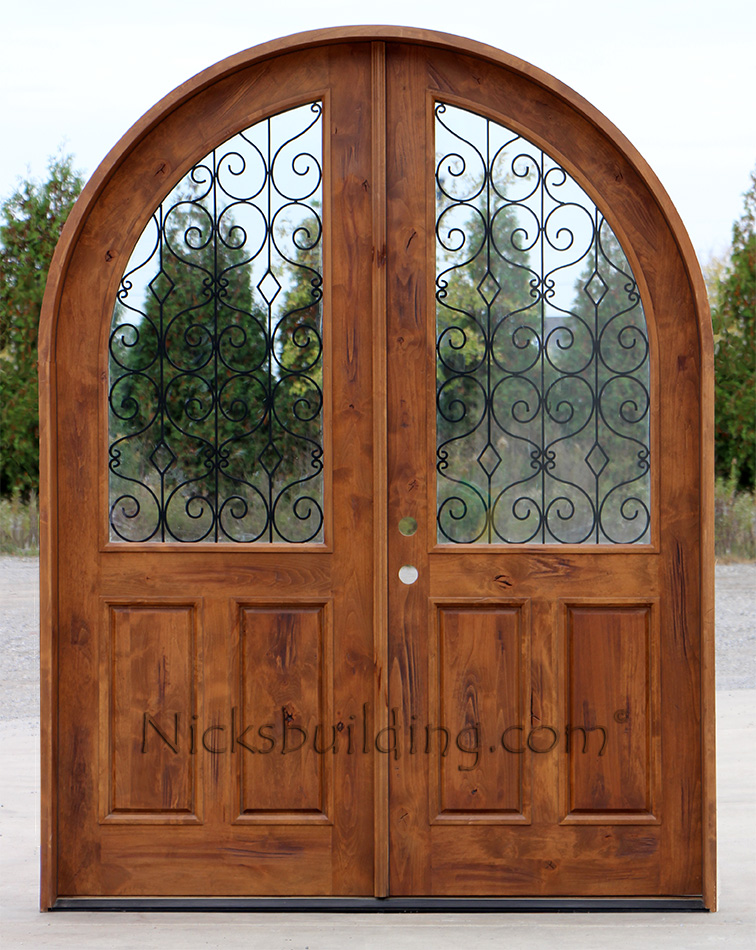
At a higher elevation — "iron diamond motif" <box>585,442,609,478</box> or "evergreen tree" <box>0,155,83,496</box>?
"evergreen tree" <box>0,155,83,496</box>

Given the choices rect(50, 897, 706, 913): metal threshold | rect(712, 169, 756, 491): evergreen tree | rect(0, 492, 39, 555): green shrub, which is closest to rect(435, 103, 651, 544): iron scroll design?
rect(50, 897, 706, 913): metal threshold

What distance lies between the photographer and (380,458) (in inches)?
126

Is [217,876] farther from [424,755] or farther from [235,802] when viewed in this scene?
[424,755]

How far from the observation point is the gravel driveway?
7.71 meters

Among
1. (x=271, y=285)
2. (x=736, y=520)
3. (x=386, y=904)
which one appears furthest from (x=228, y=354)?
(x=736, y=520)

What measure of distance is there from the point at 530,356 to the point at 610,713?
124cm

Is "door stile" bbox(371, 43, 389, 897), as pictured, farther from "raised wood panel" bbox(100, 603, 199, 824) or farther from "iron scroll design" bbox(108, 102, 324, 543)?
"raised wood panel" bbox(100, 603, 199, 824)

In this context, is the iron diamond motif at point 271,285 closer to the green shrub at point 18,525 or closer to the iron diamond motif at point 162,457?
the iron diamond motif at point 162,457

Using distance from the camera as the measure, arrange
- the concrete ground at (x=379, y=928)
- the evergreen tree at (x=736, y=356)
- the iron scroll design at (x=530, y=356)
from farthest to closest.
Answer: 1. the evergreen tree at (x=736, y=356)
2. the iron scroll design at (x=530, y=356)
3. the concrete ground at (x=379, y=928)

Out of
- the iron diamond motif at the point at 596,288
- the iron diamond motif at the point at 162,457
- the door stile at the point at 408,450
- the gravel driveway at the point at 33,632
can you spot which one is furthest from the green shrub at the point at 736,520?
the iron diamond motif at the point at 162,457

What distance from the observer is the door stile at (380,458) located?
320cm

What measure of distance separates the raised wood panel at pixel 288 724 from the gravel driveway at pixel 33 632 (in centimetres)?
395

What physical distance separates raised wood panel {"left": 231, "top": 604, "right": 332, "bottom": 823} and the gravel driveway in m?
3.95

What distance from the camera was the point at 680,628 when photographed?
323cm
